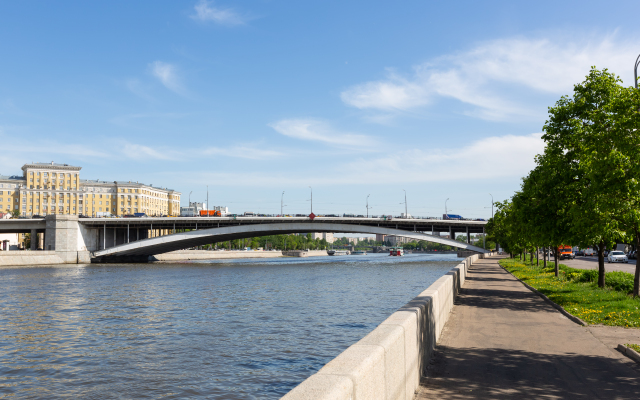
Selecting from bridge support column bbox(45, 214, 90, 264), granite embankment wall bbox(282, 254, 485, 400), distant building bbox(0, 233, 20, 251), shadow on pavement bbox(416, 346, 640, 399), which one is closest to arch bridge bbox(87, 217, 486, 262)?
bridge support column bbox(45, 214, 90, 264)

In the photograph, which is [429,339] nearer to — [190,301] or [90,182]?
[190,301]

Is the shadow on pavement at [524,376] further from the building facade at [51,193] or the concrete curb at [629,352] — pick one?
the building facade at [51,193]

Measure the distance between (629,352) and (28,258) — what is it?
80133 millimetres

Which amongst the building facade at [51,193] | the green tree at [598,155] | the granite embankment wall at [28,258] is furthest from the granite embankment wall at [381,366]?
the building facade at [51,193]

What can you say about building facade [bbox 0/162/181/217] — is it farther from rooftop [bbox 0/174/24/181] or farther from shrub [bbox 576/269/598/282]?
shrub [bbox 576/269/598/282]

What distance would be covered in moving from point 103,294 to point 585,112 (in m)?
29.7

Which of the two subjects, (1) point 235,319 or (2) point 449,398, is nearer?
(2) point 449,398

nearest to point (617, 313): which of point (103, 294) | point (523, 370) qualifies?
point (523, 370)

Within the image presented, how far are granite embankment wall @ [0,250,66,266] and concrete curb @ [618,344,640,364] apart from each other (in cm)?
7737

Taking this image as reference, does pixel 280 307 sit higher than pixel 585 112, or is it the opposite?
pixel 585 112

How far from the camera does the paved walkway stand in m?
8.07

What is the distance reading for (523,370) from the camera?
938 cm

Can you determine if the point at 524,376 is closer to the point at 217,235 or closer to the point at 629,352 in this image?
the point at 629,352

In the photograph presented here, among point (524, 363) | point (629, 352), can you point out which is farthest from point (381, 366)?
point (629, 352)
